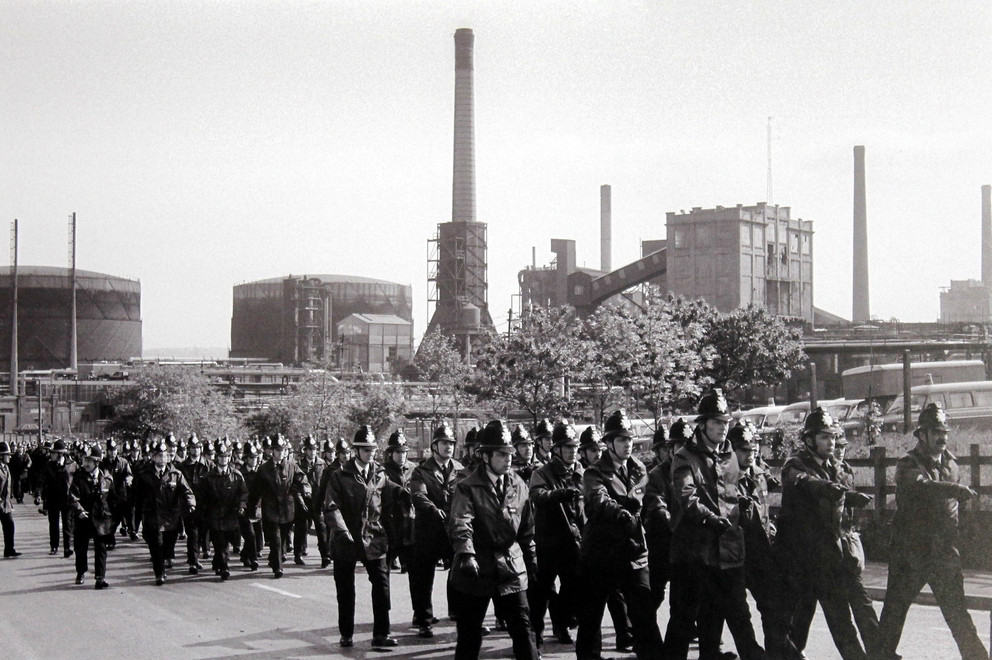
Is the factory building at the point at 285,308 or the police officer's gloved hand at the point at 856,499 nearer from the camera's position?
the police officer's gloved hand at the point at 856,499

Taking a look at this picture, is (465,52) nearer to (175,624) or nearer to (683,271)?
(683,271)

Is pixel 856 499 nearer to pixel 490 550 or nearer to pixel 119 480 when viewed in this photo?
pixel 490 550

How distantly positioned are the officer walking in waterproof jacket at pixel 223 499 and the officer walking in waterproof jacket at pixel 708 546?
31.3 feet

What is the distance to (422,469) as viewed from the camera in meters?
11.8

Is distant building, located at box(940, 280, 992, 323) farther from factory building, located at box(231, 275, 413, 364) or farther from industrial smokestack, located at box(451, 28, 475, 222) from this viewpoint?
factory building, located at box(231, 275, 413, 364)

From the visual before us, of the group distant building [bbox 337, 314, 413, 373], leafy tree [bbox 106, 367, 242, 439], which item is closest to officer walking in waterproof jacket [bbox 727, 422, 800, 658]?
leafy tree [bbox 106, 367, 242, 439]

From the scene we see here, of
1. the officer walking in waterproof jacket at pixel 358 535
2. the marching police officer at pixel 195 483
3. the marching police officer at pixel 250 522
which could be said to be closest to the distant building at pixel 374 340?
the marching police officer at pixel 195 483

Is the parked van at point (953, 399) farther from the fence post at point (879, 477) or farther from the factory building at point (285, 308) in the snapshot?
the factory building at point (285, 308)

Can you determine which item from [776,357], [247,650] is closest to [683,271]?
[776,357]

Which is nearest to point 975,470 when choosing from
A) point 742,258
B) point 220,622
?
point 220,622

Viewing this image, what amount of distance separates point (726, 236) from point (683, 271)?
425 cm

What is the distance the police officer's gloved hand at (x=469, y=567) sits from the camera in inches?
296

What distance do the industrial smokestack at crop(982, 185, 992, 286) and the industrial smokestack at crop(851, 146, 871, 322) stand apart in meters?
13.0

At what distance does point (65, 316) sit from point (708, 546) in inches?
4632
